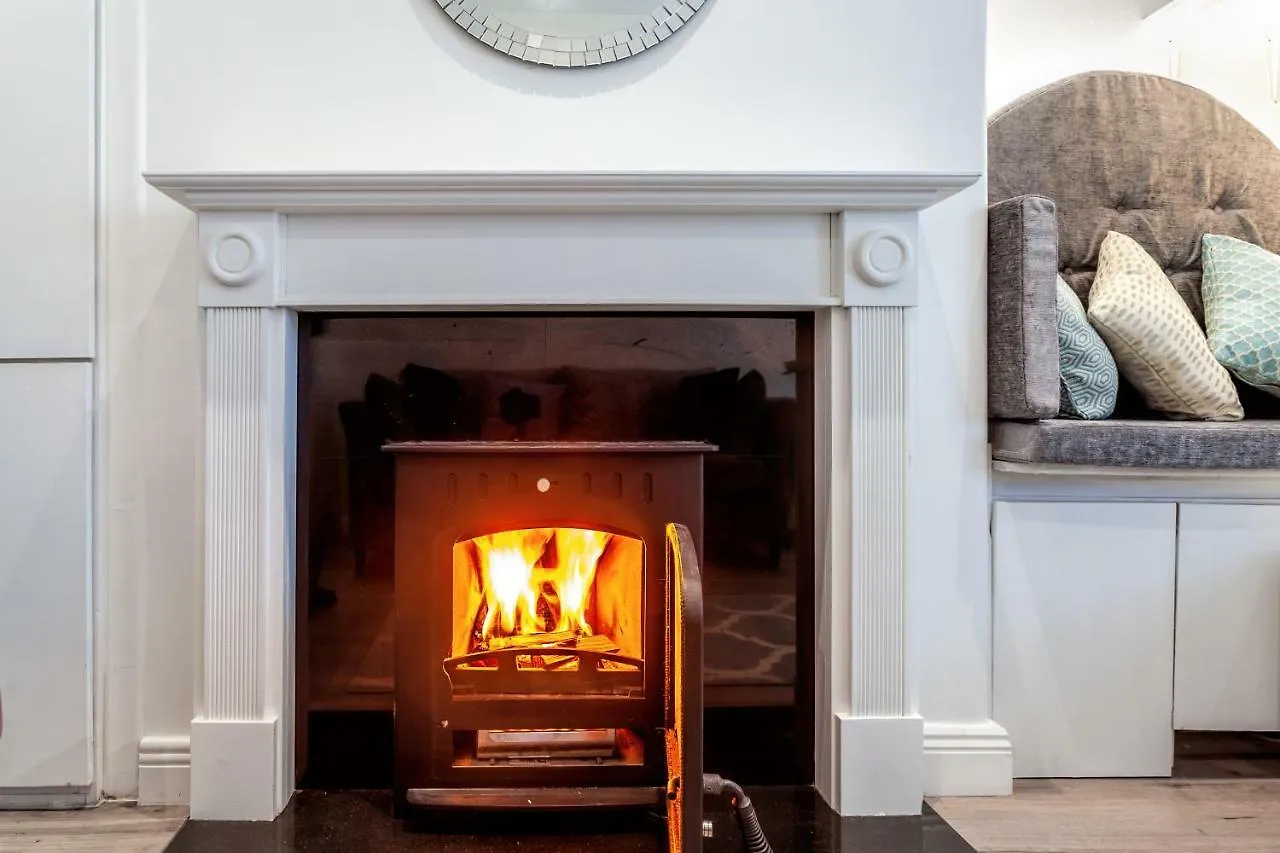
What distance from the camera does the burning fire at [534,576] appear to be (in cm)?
157

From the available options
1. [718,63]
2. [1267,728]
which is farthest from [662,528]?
[1267,728]

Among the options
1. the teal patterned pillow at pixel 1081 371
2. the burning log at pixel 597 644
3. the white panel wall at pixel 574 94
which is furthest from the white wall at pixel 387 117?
the burning log at pixel 597 644

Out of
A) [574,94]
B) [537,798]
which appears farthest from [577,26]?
[537,798]

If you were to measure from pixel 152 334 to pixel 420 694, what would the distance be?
2.84 feet

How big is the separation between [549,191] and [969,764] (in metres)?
1.35

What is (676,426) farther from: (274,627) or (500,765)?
(274,627)

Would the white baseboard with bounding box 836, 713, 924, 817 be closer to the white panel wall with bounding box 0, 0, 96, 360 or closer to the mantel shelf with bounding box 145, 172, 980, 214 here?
the mantel shelf with bounding box 145, 172, 980, 214

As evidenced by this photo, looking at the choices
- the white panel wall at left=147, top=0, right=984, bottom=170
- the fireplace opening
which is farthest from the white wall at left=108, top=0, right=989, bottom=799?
the fireplace opening

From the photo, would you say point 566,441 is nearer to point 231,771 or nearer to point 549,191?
point 549,191

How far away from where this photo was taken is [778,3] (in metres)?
1.64

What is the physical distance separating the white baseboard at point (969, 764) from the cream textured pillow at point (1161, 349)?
765 millimetres

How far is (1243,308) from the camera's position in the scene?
5.88 feet

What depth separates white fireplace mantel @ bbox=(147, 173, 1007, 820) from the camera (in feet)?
4.91

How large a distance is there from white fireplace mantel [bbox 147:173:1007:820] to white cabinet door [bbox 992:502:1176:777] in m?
0.29
